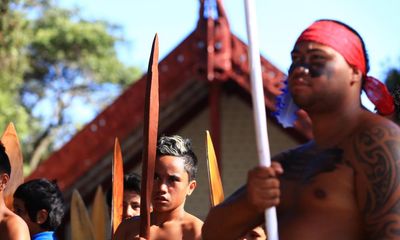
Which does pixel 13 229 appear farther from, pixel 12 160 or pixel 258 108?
pixel 258 108

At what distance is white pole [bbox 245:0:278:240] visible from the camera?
2689 millimetres

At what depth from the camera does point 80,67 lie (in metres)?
29.0

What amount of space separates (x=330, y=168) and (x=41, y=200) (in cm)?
284

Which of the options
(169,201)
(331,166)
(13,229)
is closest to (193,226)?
(169,201)

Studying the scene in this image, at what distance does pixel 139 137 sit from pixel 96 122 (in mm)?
473

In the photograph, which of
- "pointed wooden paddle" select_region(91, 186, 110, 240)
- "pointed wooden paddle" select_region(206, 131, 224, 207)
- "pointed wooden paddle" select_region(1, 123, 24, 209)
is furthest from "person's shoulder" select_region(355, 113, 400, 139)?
"pointed wooden paddle" select_region(91, 186, 110, 240)

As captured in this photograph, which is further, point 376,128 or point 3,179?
point 3,179

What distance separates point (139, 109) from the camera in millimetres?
10195

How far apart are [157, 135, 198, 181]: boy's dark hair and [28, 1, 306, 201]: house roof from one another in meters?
4.63

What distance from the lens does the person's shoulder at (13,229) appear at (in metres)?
4.24

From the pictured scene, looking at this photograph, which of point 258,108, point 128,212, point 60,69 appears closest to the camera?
point 258,108

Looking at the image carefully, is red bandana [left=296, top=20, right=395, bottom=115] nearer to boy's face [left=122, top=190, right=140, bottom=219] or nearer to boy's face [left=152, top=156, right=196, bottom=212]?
boy's face [left=152, top=156, right=196, bottom=212]

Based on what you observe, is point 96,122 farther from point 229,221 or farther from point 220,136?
point 229,221

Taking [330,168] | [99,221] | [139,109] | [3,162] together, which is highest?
[139,109]
